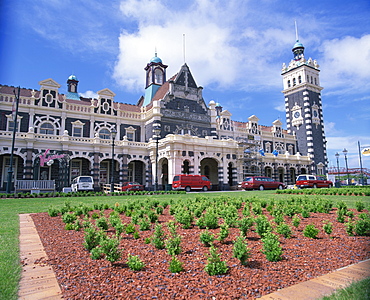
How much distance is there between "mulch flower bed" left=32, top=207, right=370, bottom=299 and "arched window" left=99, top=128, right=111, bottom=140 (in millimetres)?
32649

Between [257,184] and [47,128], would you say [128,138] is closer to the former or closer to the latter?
[47,128]

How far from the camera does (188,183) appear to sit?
29.9m

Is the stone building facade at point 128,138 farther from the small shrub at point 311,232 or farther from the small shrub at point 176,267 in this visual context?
the small shrub at point 176,267

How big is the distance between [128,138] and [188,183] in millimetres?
14551

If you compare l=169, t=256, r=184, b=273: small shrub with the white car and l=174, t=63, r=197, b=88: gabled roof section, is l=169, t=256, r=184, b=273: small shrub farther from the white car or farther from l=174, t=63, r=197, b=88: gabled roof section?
l=174, t=63, r=197, b=88: gabled roof section

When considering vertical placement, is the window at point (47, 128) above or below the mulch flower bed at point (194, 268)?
above

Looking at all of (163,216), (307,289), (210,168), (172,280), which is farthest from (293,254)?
(210,168)

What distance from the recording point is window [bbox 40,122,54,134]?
3424cm

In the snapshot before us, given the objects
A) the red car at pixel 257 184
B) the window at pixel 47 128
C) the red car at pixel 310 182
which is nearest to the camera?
the red car at pixel 257 184

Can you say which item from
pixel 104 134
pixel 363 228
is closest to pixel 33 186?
pixel 104 134

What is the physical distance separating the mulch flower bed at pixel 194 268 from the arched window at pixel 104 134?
107ft

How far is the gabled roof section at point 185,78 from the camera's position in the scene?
1611 inches

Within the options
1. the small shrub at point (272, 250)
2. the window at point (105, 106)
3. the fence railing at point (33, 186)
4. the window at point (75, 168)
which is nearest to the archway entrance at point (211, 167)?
the window at point (105, 106)

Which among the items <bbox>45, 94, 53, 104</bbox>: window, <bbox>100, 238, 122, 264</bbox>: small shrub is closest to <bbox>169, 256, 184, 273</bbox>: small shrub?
<bbox>100, 238, 122, 264</bbox>: small shrub
